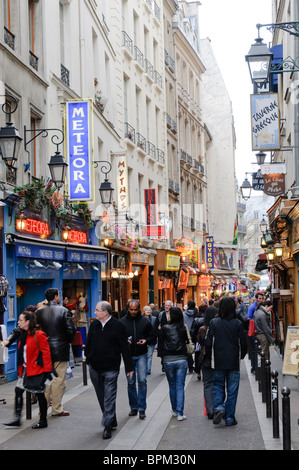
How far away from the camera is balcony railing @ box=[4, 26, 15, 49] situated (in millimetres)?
15637

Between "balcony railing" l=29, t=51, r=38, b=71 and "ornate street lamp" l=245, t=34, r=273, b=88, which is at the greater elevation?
"balcony railing" l=29, t=51, r=38, b=71

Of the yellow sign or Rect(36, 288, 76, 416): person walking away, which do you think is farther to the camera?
the yellow sign

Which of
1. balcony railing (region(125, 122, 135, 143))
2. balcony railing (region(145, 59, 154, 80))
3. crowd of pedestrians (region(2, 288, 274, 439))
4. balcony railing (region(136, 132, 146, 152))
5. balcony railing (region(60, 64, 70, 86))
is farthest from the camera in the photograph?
balcony railing (region(145, 59, 154, 80))

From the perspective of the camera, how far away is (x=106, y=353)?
9.02m

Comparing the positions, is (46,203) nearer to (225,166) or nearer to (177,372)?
(177,372)

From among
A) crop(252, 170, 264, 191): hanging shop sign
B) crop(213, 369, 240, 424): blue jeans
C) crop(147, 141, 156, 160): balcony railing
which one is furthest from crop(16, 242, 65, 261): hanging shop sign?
crop(147, 141, 156, 160): balcony railing

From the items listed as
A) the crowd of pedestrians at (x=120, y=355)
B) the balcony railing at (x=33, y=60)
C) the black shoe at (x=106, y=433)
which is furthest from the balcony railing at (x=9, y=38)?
the black shoe at (x=106, y=433)

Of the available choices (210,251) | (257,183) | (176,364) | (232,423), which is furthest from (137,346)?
(210,251)

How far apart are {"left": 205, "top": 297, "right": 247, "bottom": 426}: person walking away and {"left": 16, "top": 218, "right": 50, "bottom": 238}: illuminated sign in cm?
685

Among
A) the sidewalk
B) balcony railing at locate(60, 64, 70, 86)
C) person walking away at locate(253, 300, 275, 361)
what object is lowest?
the sidewalk

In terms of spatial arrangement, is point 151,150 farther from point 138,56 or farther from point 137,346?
point 137,346

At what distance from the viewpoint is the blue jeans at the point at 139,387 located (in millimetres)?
10219

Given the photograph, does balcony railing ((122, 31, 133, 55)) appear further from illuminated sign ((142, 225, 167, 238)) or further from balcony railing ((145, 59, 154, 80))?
illuminated sign ((142, 225, 167, 238))

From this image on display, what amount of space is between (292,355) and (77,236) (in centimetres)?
978
